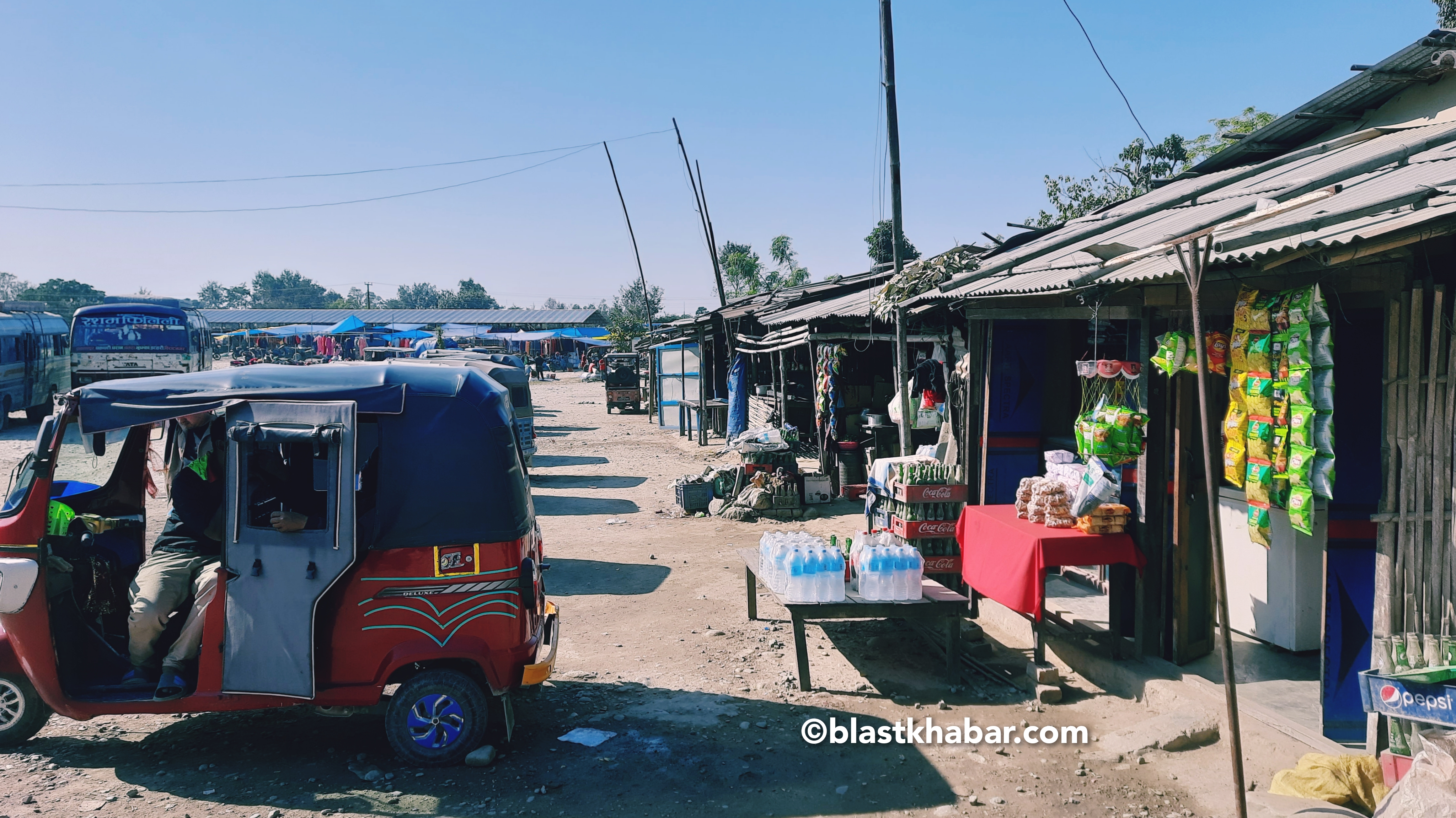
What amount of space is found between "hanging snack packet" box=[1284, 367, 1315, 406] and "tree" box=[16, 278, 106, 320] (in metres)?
88.8

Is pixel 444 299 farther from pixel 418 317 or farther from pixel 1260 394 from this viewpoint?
pixel 1260 394

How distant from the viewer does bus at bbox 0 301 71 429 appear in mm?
19500

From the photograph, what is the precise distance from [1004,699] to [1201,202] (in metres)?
4.28

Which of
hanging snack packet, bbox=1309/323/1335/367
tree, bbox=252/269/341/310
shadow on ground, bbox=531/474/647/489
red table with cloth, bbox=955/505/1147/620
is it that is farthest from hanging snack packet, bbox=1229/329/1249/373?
tree, bbox=252/269/341/310

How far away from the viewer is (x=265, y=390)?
4703 millimetres

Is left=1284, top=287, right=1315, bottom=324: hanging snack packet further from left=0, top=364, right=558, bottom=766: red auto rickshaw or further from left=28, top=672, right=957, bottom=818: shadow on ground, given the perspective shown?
left=0, top=364, right=558, bottom=766: red auto rickshaw

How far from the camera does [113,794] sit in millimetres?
4516

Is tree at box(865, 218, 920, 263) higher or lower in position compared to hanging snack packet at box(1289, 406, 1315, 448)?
higher

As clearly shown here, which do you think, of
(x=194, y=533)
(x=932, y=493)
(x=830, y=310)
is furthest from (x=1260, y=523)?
(x=830, y=310)

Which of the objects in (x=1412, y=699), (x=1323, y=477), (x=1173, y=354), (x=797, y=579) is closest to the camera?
(x=1412, y=699)

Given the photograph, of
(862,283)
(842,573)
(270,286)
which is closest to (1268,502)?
(842,573)

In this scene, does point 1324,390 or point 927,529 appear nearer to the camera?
point 1324,390

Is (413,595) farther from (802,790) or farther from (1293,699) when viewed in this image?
(1293,699)

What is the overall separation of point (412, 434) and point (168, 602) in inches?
61.0
